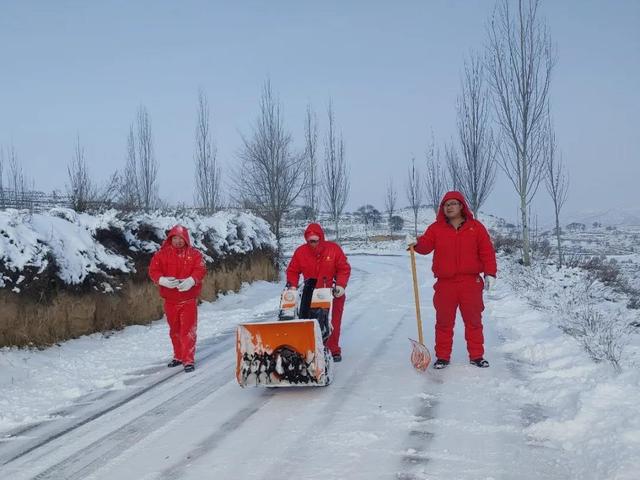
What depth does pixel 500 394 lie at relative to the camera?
→ 17.5 ft

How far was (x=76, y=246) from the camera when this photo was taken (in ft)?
31.4

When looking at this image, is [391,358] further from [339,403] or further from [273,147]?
[273,147]

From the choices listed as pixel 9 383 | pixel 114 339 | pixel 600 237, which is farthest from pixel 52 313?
pixel 600 237

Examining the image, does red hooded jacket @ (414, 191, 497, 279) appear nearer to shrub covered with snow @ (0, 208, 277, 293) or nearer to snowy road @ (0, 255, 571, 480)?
snowy road @ (0, 255, 571, 480)

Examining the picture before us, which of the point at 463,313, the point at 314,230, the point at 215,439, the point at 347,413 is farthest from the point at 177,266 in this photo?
the point at 463,313

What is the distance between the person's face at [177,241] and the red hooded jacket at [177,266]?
0.03 metres

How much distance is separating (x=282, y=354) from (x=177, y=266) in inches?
91.6

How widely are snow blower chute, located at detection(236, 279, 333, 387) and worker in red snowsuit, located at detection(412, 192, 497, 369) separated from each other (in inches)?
64.0

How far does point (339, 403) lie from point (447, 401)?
3.30 ft

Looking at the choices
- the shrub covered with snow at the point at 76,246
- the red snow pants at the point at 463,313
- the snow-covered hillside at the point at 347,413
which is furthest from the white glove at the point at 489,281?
the shrub covered with snow at the point at 76,246

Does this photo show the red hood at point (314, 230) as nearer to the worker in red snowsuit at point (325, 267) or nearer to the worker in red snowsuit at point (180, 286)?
the worker in red snowsuit at point (325, 267)

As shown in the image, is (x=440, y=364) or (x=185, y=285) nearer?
(x=440, y=364)

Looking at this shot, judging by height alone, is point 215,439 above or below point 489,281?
below

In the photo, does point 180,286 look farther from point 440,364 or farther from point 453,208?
point 453,208
